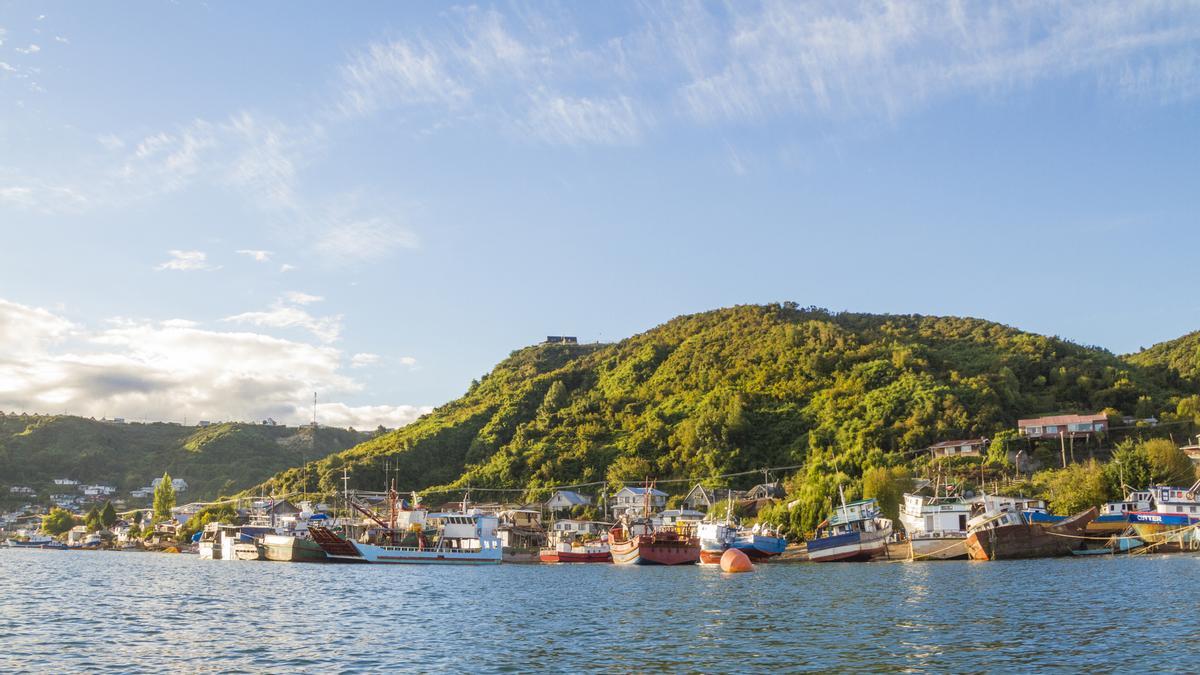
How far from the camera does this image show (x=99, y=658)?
25.2 m

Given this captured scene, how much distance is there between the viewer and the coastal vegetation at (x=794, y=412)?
325ft

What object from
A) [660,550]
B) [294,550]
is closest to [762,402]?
[660,550]

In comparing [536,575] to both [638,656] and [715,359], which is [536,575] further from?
[715,359]

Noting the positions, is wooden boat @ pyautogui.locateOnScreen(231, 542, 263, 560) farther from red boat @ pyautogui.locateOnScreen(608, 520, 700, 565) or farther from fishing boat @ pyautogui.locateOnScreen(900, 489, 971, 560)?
fishing boat @ pyautogui.locateOnScreen(900, 489, 971, 560)

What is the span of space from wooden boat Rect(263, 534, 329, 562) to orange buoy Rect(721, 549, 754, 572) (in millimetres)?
40872

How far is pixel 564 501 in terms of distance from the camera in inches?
4513

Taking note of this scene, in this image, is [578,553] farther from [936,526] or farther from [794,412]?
[794,412]

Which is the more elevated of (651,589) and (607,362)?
(607,362)

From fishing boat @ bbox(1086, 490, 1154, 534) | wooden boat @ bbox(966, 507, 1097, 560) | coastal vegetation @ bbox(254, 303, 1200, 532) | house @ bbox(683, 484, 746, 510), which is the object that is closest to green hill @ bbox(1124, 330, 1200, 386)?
coastal vegetation @ bbox(254, 303, 1200, 532)

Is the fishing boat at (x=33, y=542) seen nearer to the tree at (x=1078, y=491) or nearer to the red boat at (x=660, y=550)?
the red boat at (x=660, y=550)

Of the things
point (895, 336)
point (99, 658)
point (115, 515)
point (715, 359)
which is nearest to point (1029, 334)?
point (895, 336)

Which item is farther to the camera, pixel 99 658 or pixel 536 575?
pixel 536 575

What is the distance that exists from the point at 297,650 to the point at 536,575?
133 feet

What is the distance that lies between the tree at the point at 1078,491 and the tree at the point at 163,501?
416ft
